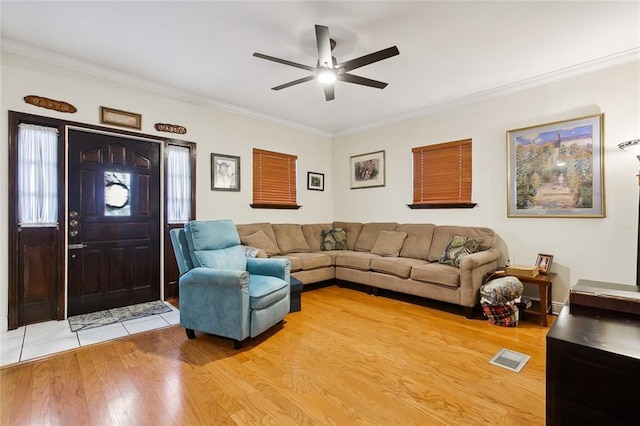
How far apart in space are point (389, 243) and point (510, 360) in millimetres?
2390

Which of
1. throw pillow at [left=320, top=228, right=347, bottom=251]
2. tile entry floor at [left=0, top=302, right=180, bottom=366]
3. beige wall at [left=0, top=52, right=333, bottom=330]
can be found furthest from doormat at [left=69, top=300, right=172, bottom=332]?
throw pillow at [left=320, top=228, right=347, bottom=251]

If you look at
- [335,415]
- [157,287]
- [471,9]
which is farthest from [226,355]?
[471,9]

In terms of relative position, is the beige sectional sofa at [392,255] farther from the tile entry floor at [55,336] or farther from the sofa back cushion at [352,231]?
the tile entry floor at [55,336]

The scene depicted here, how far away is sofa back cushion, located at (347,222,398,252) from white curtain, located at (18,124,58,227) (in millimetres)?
4040

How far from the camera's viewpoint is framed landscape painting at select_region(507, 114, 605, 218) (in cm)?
316

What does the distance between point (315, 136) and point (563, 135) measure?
149 inches

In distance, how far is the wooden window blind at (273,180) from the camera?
4.86 m

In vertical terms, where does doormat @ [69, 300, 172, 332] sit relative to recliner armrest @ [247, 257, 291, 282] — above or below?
below

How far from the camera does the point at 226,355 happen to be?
7.98 ft

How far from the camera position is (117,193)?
3531mm

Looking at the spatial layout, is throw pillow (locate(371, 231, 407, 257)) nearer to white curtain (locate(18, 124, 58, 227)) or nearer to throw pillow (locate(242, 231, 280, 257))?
throw pillow (locate(242, 231, 280, 257))

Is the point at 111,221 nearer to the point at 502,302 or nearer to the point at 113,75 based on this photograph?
the point at 113,75

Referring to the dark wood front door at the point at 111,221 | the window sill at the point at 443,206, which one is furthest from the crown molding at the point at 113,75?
the window sill at the point at 443,206

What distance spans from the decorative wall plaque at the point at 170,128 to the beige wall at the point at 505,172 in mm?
3200
